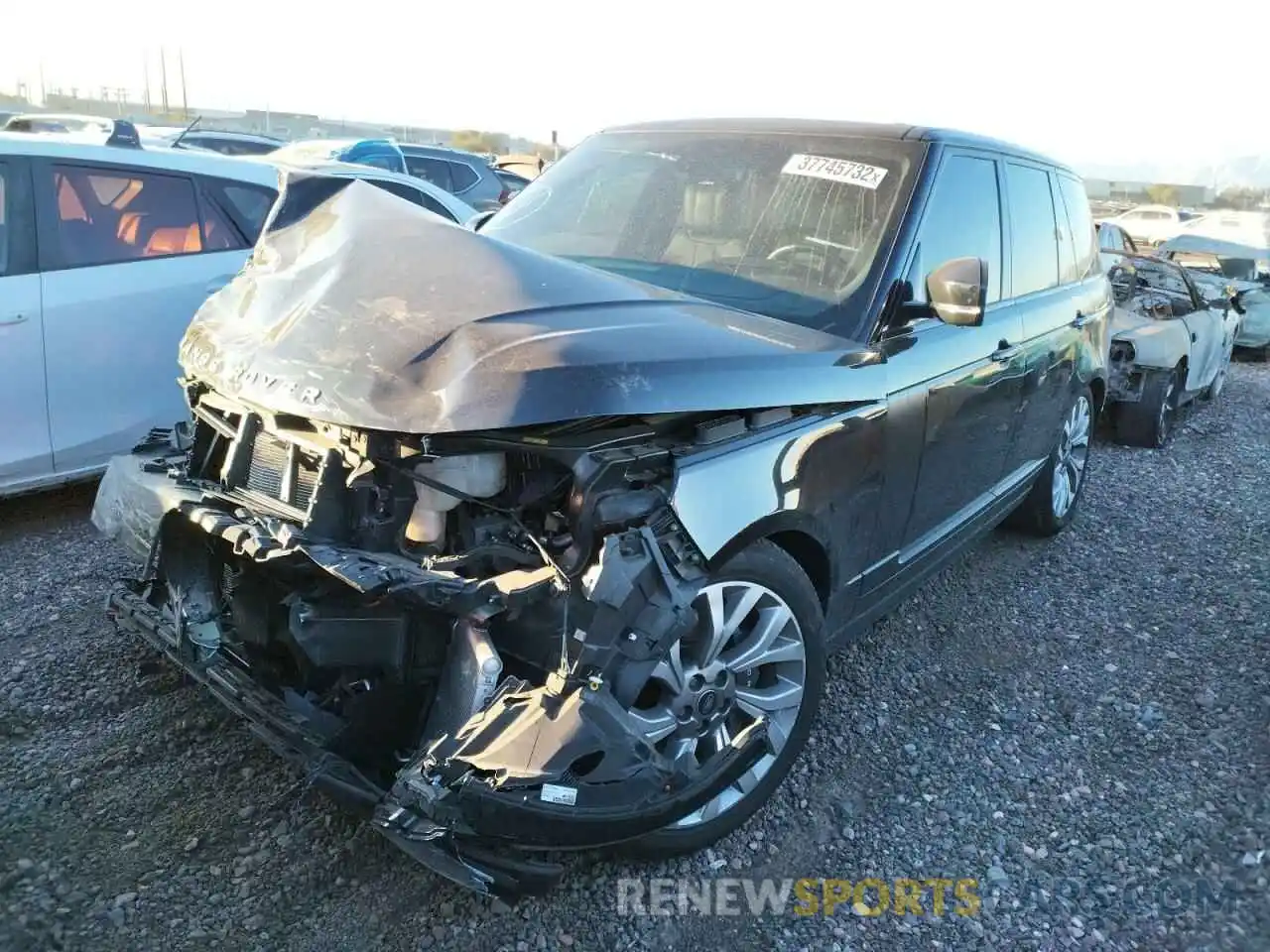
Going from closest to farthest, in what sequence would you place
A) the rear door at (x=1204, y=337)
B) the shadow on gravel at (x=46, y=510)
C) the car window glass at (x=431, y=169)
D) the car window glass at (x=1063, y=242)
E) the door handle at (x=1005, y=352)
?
1. the door handle at (x=1005, y=352)
2. the shadow on gravel at (x=46, y=510)
3. the car window glass at (x=1063, y=242)
4. the rear door at (x=1204, y=337)
5. the car window glass at (x=431, y=169)

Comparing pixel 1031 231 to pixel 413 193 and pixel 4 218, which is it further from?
pixel 4 218

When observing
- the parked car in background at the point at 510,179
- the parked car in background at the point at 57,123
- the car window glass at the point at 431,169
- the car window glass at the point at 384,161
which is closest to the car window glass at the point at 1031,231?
the car window glass at the point at 384,161

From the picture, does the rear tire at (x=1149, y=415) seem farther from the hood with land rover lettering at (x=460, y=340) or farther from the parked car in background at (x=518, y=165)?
the parked car in background at (x=518, y=165)

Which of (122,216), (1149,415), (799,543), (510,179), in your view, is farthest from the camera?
(510,179)

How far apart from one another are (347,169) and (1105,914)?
6740 millimetres

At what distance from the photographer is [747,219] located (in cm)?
346

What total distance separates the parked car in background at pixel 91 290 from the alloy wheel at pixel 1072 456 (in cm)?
390

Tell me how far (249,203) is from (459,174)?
8.18 m

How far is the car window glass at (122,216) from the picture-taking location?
4609 mm

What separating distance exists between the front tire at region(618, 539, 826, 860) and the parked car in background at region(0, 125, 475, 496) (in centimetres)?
301

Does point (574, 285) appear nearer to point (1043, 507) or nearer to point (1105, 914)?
point (1105, 914)

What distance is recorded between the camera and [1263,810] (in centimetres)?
315

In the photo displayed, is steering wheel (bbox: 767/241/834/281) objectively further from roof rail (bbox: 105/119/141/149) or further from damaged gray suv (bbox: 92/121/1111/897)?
roof rail (bbox: 105/119/141/149)

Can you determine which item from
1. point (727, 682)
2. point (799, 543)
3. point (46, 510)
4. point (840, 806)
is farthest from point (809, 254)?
point (46, 510)
